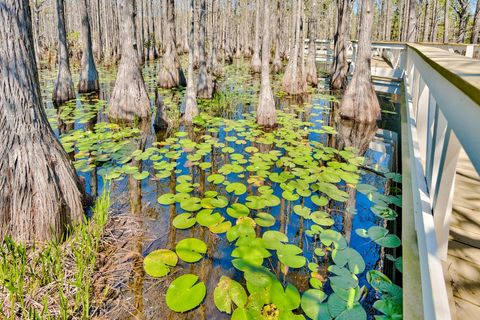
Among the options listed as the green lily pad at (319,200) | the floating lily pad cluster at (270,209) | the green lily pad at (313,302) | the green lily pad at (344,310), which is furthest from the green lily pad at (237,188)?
the green lily pad at (344,310)

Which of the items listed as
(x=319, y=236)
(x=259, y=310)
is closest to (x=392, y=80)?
(x=319, y=236)

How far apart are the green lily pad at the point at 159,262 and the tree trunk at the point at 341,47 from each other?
38.6ft

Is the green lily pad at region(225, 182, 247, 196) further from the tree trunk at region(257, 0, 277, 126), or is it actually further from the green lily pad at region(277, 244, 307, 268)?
the tree trunk at region(257, 0, 277, 126)

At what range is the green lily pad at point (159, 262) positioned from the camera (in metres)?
2.46

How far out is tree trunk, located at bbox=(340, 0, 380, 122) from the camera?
7.34m

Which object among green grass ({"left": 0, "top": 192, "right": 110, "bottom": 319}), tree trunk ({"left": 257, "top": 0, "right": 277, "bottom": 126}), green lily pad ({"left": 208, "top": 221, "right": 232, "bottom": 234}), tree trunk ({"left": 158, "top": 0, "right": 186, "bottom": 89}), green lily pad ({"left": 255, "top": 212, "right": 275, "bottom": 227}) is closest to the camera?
green grass ({"left": 0, "top": 192, "right": 110, "bottom": 319})

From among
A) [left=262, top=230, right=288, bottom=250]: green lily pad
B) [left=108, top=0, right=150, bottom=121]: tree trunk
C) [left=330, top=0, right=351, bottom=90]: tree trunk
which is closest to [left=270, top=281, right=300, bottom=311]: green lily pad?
[left=262, top=230, right=288, bottom=250]: green lily pad

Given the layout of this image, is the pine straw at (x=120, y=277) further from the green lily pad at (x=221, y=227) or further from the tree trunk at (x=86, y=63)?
the tree trunk at (x=86, y=63)

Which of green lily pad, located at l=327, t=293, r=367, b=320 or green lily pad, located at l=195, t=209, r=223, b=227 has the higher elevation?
green lily pad, located at l=195, t=209, r=223, b=227

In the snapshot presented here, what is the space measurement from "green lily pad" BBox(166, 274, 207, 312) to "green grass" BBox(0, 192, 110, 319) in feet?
1.89

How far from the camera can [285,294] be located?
2.20 meters

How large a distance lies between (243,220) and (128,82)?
19.0ft

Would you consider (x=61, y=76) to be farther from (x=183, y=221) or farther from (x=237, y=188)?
(x=183, y=221)

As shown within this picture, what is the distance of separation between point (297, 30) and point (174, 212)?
8.64m
